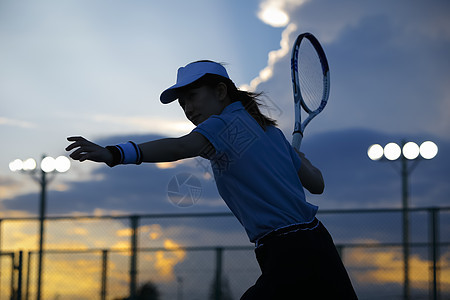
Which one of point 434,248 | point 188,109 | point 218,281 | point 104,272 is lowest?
point 218,281

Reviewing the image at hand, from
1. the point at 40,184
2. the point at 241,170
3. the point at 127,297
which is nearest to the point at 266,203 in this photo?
the point at 241,170

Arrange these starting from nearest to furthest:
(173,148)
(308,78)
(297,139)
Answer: (173,148) → (297,139) → (308,78)

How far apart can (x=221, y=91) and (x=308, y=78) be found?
1.89 metres

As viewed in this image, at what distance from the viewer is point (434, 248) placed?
30.6 feet

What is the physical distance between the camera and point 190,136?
2738 millimetres

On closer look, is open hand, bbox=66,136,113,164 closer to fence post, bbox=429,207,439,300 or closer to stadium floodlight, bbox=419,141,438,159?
fence post, bbox=429,207,439,300

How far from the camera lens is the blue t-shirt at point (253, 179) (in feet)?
9.46

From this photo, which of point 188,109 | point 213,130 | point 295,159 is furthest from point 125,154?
point 295,159

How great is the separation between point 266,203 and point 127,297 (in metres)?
7.39

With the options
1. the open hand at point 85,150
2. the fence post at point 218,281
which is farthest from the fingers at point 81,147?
the fence post at point 218,281

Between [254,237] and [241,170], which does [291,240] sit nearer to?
[254,237]

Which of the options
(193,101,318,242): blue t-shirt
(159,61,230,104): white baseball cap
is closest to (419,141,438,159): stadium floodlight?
(159,61,230,104): white baseball cap

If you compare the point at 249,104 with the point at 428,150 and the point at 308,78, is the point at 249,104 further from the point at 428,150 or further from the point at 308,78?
the point at 428,150

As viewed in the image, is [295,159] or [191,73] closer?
[191,73]
